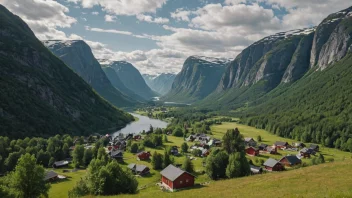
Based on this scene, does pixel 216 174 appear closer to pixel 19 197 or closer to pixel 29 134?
pixel 19 197

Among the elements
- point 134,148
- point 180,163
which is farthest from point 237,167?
point 134,148

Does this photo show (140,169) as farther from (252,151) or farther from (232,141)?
(252,151)

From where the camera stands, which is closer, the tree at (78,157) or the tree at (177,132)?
the tree at (78,157)

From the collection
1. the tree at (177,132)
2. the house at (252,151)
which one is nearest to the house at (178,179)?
the house at (252,151)

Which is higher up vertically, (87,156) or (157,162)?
(157,162)

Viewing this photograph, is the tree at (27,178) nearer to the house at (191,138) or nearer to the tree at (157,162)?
the tree at (157,162)

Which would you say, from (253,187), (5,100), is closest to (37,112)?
(5,100)
